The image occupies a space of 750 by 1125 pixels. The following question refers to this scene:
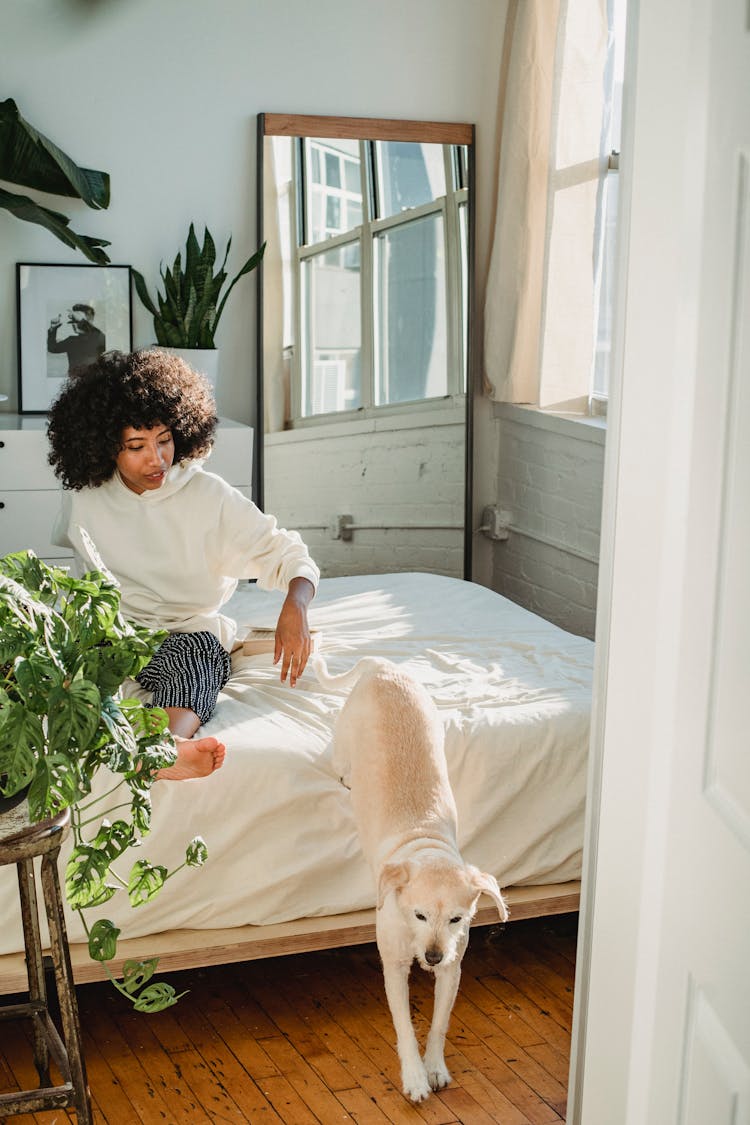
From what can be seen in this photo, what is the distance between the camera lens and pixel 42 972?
6.81ft

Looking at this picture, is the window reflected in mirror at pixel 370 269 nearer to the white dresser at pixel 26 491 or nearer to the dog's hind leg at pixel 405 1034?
the white dresser at pixel 26 491

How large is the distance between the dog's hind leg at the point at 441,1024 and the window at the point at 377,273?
2554 millimetres

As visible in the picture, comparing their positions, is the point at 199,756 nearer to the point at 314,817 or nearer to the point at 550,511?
the point at 314,817

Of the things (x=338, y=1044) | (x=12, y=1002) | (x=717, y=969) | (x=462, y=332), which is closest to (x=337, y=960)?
(x=338, y=1044)

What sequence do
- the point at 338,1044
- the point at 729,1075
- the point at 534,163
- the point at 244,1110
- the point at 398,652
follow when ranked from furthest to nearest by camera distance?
the point at 534,163, the point at 398,652, the point at 338,1044, the point at 244,1110, the point at 729,1075

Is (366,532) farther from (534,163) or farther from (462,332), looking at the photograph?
(534,163)

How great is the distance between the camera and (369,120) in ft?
14.3

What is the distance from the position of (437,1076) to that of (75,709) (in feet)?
3.72

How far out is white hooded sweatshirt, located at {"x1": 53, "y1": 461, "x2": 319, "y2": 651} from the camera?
8.95ft

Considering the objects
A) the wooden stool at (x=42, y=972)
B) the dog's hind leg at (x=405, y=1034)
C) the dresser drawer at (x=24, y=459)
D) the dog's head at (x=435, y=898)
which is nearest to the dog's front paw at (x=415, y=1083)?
the dog's hind leg at (x=405, y=1034)

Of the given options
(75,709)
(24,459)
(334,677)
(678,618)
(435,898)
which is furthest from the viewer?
(24,459)

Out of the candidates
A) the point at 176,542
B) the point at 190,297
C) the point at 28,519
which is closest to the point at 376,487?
the point at 190,297

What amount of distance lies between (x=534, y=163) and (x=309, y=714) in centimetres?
246

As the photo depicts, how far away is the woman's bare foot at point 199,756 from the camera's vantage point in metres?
2.03
